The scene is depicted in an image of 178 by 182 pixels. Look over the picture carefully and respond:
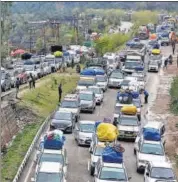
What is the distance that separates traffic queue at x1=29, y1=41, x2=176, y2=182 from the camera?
25.6 meters

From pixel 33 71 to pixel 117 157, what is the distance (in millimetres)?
29497

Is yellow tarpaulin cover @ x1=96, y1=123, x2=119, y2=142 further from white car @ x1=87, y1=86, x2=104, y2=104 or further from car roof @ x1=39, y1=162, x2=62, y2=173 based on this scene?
white car @ x1=87, y1=86, x2=104, y2=104

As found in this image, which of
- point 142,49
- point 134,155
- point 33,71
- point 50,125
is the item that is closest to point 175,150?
point 134,155

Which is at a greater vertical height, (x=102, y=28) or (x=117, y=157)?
(x=117, y=157)

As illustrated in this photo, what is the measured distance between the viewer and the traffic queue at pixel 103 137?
25.6 meters

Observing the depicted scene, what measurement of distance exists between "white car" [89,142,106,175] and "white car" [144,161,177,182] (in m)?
2.79

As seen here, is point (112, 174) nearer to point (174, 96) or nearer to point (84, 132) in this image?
point (84, 132)

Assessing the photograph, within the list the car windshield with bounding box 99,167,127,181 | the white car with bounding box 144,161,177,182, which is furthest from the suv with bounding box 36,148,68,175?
the white car with bounding box 144,161,177,182

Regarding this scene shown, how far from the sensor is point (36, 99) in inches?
1807

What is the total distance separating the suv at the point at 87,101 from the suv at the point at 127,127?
280 inches

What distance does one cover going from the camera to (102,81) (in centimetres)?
5209

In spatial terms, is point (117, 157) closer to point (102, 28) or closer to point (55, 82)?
point (55, 82)

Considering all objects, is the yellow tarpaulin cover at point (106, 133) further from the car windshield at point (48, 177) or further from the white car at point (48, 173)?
the car windshield at point (48, 177)

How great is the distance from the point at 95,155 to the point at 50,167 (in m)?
3.87
